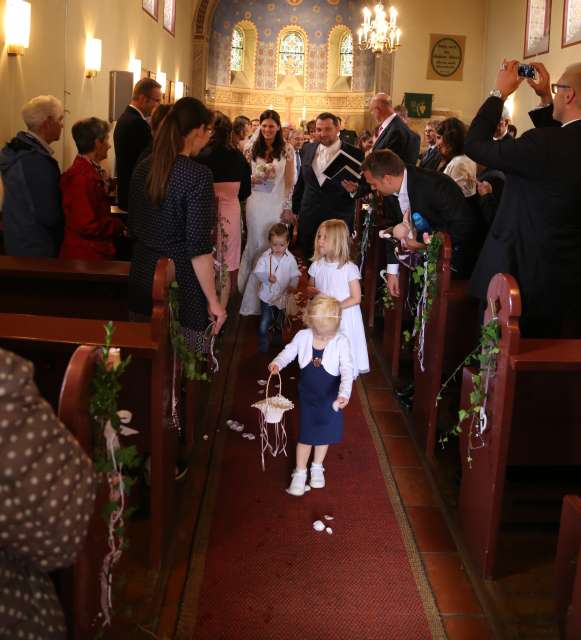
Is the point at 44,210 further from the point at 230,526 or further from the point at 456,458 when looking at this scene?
the point at 456,458

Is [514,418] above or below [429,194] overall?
below

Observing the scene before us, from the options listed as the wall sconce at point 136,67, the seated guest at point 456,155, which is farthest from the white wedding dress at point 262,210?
the wall sconce at point 136,67

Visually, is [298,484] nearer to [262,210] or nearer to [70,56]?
[262,210]

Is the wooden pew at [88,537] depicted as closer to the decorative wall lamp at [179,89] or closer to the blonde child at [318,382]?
the blonde child at [318,382]

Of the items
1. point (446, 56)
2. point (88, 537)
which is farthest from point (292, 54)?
point (88, 537)

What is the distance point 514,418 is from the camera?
3232 millimetres

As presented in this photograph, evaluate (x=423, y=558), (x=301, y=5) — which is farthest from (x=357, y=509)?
(x=301, y=5)

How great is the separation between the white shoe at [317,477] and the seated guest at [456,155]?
235 centimetres

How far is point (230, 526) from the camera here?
11.5ft

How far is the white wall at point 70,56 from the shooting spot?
6.56 meters

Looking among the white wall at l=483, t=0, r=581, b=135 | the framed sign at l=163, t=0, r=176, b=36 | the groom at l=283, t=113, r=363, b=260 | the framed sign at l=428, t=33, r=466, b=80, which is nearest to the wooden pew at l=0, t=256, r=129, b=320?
the groom at l=283, t=113, r=363, b=260

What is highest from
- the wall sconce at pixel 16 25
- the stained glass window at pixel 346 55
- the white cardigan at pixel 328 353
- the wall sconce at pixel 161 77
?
the stained glass window at pixel 346 55

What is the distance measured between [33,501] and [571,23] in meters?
13.6

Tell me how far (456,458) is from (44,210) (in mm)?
2690
